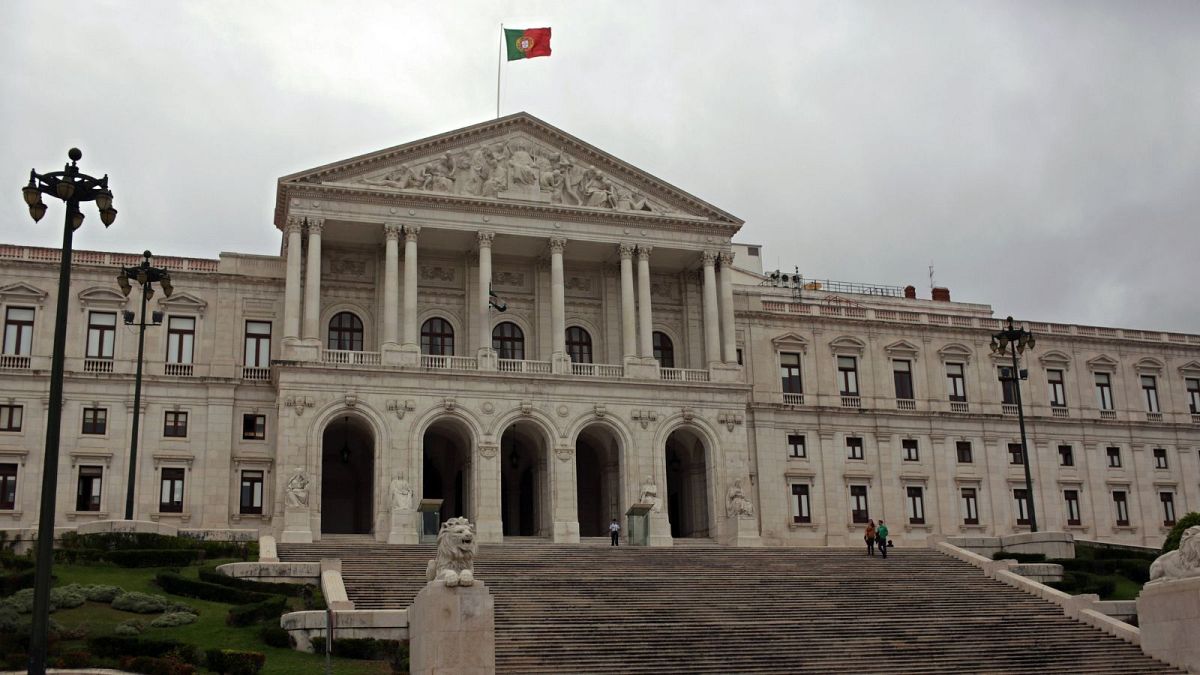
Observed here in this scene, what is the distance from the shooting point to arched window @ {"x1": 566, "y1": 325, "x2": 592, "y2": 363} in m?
64.2

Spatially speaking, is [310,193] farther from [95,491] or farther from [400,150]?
[95,491]

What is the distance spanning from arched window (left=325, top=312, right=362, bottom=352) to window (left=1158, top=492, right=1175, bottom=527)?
4373cm

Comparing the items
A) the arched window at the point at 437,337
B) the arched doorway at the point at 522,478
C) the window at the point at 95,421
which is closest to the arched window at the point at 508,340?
the arched window at the point at 437,337

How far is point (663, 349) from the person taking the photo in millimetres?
65688

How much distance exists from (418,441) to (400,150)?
13.4 meters

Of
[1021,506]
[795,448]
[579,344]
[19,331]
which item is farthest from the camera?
[1021,506]

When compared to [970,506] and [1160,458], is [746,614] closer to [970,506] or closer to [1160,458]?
[970,506]

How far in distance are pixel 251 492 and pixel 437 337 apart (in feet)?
36.8

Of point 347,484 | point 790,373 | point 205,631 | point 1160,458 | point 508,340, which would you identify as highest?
point 508,340

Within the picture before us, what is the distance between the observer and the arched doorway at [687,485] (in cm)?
6172

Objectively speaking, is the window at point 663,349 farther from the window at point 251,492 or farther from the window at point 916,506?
the window at point 251,492

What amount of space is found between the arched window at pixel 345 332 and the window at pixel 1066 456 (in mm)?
37199

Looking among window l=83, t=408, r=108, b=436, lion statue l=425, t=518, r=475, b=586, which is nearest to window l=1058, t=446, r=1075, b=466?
window l=83, t=408, r=108, b=436

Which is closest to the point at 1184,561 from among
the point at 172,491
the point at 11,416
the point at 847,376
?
the point at 847,376
